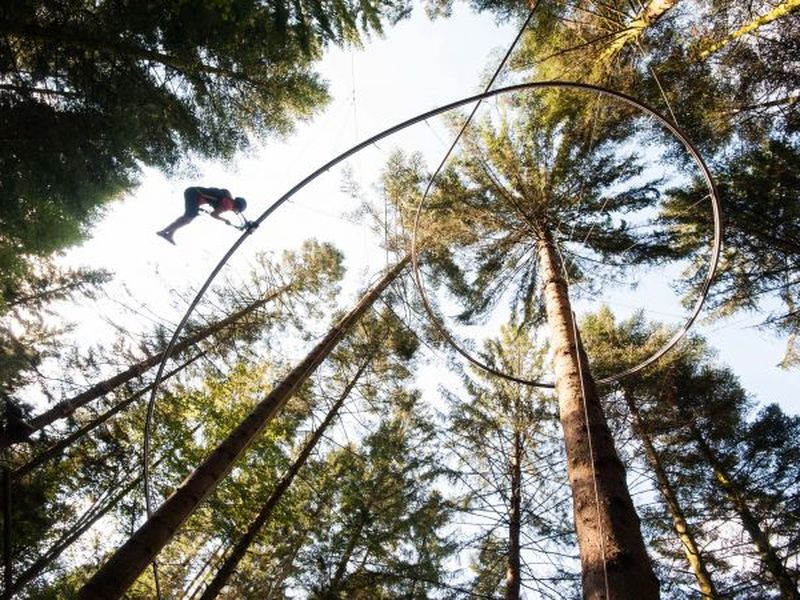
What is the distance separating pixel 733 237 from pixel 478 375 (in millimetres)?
5818

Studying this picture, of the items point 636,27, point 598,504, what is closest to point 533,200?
point 636,27

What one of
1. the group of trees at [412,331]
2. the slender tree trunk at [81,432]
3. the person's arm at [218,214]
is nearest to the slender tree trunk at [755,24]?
the group of trees at [412,331]

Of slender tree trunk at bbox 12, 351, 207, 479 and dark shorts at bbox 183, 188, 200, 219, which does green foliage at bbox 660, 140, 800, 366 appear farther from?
slender tree trunk at bbox 12, 351, 207, 479

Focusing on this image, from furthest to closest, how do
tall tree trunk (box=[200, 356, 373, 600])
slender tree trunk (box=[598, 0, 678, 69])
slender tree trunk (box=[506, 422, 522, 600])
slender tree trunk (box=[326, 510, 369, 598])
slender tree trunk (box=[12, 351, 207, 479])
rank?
slender tree trunk (box=[326, 510, 369, 598])
slender tree trunk (box=[12, 351, 207, 479])
tall tree trunk (box=[200, 356, 373, 600])
slender tree trunk (box=[506, 422, 522, 600])
slender tree trunk (box=[598, 0, 678, 69])

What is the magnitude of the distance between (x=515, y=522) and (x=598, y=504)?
679cm

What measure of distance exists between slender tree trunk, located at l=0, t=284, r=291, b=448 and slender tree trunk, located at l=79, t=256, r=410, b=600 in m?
4.19

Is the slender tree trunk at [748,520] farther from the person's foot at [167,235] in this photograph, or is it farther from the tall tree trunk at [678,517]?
the person's foot at [167,235]

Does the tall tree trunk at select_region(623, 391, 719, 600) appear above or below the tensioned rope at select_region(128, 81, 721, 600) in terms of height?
above

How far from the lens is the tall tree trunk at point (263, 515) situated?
788 centimetres

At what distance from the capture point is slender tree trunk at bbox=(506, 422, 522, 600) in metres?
7.74

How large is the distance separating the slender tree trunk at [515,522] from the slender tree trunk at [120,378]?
663 centimetres

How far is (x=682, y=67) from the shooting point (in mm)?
7242

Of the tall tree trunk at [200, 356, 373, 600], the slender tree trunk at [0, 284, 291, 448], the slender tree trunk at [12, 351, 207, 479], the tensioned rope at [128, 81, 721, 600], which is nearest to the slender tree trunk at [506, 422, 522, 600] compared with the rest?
the tall tree trunk at [200, 356, 373, 600]

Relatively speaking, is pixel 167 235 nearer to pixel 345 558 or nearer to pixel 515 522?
pixel 515 522
